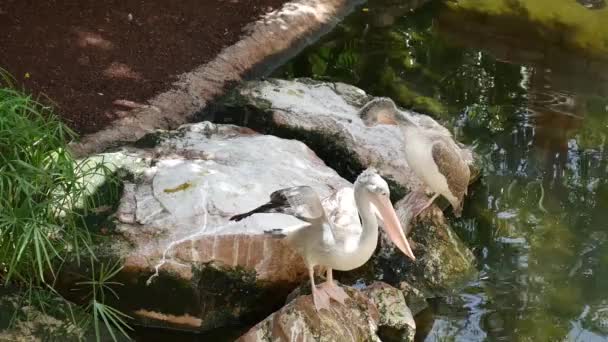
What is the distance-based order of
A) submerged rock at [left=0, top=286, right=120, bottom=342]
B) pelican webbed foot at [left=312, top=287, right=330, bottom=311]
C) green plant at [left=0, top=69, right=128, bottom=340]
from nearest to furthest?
green plant at [left=0, top=69, right=128, bottom=340], submerged rock at [left=0, top=286, right=120, bottom=342], pelican webbed foot at [left=312, top=287, right=330, bottom=311]

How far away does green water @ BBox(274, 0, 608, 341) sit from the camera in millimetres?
5309

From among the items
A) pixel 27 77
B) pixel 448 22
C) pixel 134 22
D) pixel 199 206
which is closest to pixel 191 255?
pixel 199 206

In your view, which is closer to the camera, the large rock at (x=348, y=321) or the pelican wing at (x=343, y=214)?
the large rock at (x=348, y=321)

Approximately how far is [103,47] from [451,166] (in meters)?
3.63

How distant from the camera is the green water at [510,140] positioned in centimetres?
531

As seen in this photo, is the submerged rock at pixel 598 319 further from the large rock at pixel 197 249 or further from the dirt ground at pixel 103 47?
the dirt ground at pixel 103 47

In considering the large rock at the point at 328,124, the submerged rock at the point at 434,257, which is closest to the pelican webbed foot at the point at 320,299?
the submerged rock at the point at 434,257

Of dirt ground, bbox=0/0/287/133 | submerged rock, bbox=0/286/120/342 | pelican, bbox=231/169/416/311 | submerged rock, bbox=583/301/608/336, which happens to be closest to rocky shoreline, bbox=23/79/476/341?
pelican, bbox=231/169/416/311

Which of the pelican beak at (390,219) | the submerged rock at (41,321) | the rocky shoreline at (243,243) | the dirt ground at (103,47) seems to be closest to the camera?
the pelican beak at (390,219)

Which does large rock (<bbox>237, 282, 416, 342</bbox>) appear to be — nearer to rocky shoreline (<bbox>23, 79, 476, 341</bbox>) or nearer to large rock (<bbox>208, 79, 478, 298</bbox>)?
rocky shoreline (<bbox>23, 79, 476, 341</bbox>)

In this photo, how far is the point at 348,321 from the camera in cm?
456

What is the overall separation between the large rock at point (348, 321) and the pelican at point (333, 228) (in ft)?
0.26

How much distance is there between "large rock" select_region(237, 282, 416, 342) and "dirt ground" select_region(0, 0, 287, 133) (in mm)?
2816

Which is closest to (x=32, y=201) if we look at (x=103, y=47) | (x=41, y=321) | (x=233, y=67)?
(x=41, y=321)
